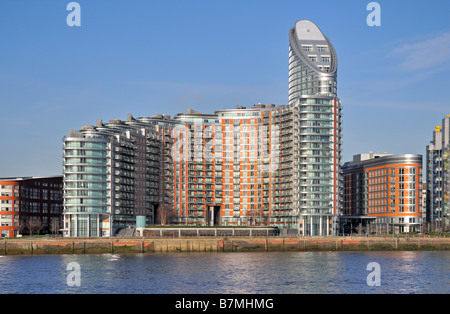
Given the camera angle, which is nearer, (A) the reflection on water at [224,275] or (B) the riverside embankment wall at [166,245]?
(A) the reflection on water at [224,275]

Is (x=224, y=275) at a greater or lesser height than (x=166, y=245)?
greater

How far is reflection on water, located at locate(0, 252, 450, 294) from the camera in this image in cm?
9912

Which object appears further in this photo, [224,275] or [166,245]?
[166,245]

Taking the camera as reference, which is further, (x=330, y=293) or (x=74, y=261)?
(x=74, y=261)

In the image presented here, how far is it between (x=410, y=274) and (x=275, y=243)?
7843 cm

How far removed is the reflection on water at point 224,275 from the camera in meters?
99.1

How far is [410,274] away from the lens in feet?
394

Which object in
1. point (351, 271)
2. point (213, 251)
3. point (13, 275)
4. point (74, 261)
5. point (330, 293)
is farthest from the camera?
point (213, 251)

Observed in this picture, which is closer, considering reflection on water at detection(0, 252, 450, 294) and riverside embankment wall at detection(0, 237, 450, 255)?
reflection on water at detection(0, 252, 450, 294)

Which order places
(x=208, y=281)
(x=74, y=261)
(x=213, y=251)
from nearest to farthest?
(x=208, y=281)
(x=74, y=261)
(x=213, y=251)

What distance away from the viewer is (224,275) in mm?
115500

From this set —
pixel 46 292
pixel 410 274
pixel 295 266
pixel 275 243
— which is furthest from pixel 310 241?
pixel 46 292
